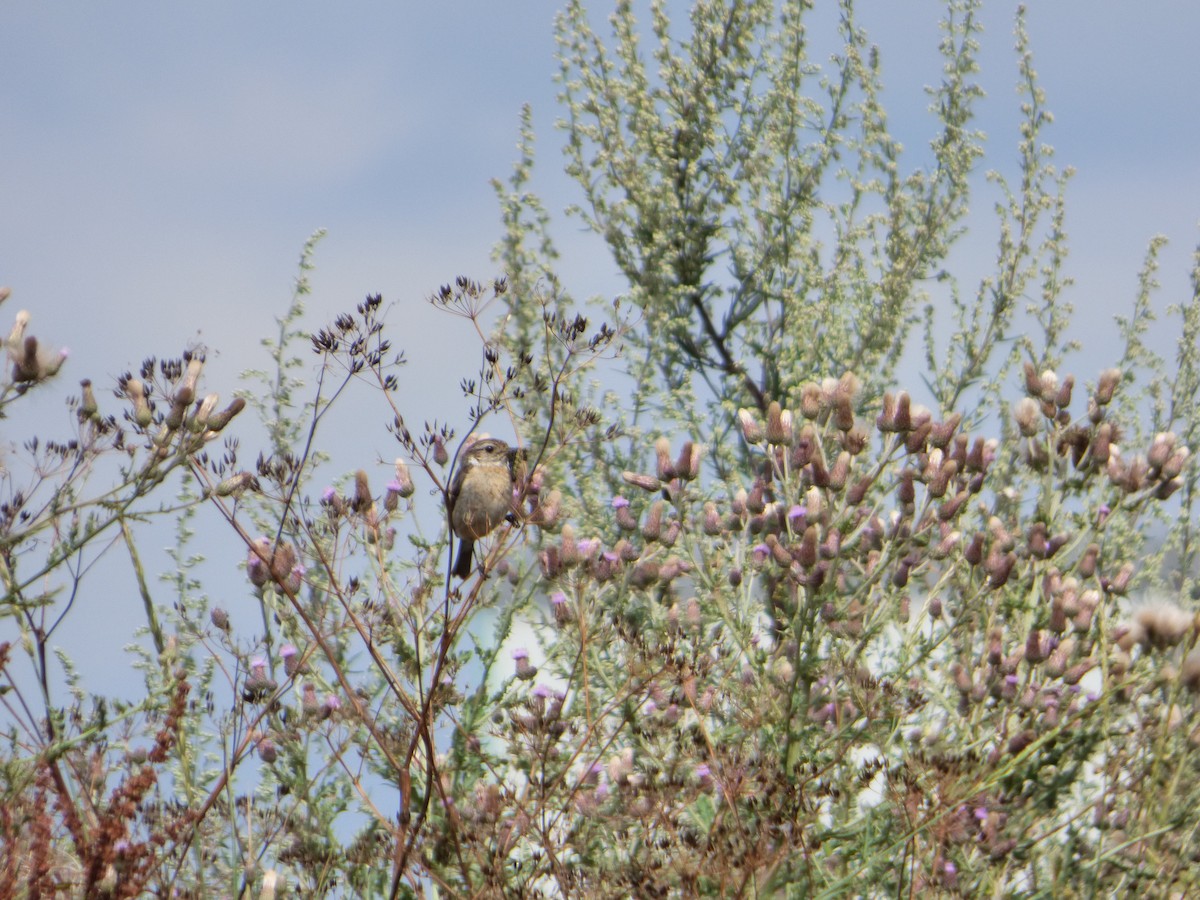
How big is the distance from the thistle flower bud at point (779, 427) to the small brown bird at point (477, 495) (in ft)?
2.32

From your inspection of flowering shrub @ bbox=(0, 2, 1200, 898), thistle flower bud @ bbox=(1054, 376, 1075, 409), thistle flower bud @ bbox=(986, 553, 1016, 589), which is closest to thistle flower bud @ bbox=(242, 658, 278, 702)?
flowering shrub @ bbox=(0, 2, 1200, 898)

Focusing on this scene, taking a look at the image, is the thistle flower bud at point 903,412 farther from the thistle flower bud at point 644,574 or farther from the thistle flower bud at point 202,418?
the thistle flower bud at point 202,418

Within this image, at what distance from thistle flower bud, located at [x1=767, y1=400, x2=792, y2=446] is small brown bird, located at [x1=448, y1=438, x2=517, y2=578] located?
2.32 ft

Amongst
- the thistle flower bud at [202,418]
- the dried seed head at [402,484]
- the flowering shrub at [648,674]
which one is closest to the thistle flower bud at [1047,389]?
the flowering shrub at [648,674]

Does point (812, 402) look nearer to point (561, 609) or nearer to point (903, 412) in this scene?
point (903, 412)

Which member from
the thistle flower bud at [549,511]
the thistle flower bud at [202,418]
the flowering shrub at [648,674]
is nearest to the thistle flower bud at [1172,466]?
the flowering shrub at [648,674]

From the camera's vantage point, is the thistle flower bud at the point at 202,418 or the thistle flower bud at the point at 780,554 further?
the thistle flower bud at the point at 780,554

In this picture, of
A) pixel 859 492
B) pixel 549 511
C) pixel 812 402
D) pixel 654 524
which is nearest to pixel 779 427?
pixel 812 402

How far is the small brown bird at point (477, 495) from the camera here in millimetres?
3957

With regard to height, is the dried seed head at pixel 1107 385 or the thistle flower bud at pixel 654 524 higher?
the dried seed head at pixel 1107 385

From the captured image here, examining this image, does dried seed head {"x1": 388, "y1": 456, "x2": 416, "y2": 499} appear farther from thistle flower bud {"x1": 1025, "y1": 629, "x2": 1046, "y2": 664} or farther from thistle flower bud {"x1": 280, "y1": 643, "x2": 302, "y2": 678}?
thistle flower bud {"x1": 1025, "y1": 629, "x2": 1046, "y2": 664}

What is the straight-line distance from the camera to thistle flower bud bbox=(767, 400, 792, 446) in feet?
12.8

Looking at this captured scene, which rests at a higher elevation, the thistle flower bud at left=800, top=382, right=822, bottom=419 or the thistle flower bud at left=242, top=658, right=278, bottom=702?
the thistle flower bud at left=800, top=382, right=822, bottom=419

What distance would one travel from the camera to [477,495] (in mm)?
4027
